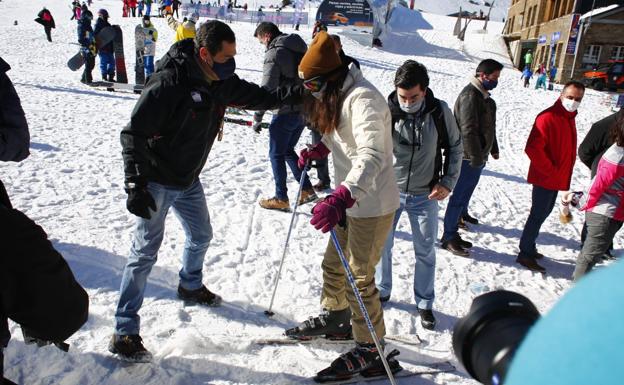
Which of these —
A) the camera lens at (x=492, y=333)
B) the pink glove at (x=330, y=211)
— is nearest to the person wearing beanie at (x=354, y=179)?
the pink glove at (x=330, y=211)

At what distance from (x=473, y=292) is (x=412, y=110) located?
81.1 inches

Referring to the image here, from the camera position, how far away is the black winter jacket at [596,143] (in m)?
4.14

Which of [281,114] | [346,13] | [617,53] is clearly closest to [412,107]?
[281,114]

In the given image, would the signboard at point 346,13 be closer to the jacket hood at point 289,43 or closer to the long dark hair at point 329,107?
the jacket hood at point 289,43

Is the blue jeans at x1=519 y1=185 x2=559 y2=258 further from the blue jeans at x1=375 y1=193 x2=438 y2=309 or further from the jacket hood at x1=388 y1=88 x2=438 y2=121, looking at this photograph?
the jacket hood at x1=388 y1=88 x2=438 y2=121

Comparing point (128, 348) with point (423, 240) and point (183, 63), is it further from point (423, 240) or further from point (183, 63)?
point (423, 240)

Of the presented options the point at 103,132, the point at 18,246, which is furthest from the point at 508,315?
the point at 103,132

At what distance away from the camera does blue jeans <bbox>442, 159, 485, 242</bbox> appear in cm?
509

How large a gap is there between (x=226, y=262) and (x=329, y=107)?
2.40 m

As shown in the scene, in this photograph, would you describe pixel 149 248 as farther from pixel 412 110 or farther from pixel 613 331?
pixel 613 331

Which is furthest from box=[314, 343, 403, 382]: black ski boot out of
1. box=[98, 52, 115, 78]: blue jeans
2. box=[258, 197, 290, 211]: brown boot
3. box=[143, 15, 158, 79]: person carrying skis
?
box=[98, 52, 115, 78]: blue jeans

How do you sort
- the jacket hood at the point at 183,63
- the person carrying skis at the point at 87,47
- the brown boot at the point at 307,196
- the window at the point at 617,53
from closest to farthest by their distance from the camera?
the jacket hood at the point at 183,63, the brown boot at the point at 307,196, the person carrying skis at the point at 87,47, the window at the point at 617,53

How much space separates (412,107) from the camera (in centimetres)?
342

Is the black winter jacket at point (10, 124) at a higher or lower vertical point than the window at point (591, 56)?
lower
